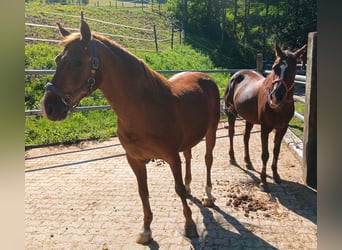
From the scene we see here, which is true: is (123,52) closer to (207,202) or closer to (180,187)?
(180,187)

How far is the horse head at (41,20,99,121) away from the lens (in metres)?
1.52

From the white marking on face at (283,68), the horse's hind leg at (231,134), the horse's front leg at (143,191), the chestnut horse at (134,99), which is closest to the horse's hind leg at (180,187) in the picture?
the chestnut horse at (134,99)

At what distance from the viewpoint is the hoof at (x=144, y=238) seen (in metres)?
2.29

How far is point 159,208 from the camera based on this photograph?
284cm

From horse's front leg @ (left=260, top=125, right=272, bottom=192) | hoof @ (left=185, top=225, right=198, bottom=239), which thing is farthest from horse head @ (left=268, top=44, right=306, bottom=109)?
hoof @ (left=185, top=225, right=198, bottom=239)

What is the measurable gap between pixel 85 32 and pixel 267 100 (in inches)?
89.0

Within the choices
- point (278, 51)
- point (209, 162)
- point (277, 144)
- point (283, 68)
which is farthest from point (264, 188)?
point (278, 51)

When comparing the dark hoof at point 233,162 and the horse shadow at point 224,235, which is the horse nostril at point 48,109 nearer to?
the horse shadow at point 224,235

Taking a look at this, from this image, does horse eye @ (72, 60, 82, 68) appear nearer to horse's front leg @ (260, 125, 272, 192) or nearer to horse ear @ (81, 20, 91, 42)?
horse ear @ (81, 20, 91, 42)
